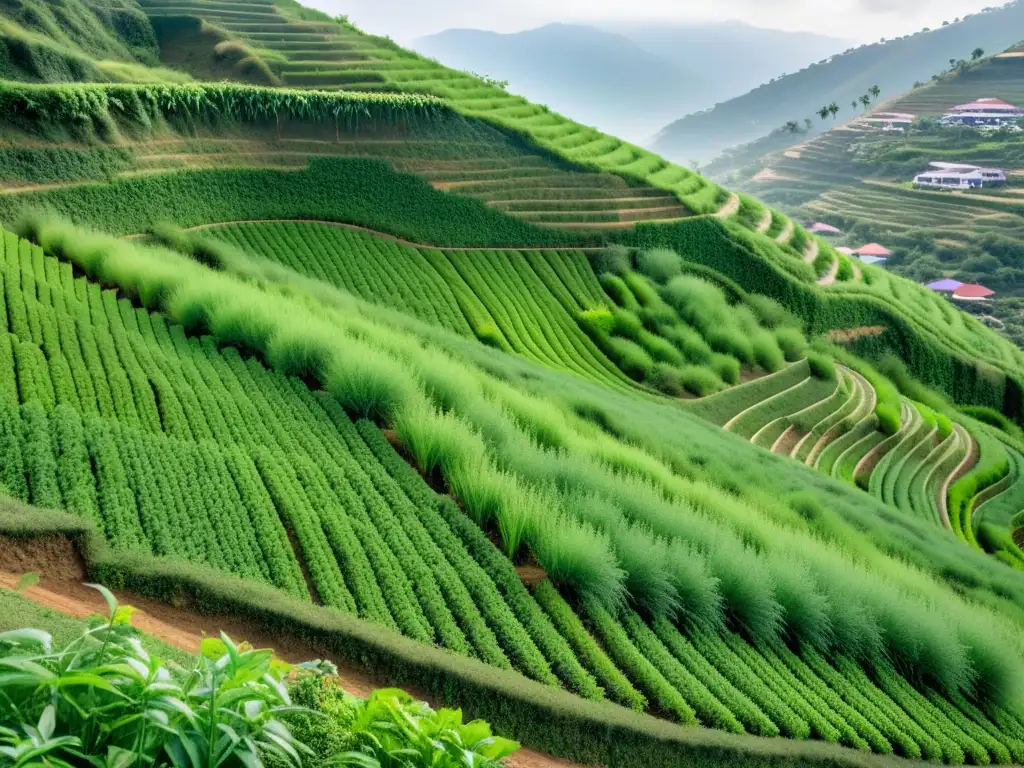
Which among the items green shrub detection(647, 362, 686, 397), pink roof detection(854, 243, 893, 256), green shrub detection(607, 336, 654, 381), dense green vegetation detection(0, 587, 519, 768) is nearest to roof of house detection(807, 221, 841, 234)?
pink roof detection(854, 243, 893, 256)

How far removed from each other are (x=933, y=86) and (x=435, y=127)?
86304 mm

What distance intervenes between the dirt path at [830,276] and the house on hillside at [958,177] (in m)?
44.8

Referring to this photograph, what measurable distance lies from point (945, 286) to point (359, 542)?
6179 cm

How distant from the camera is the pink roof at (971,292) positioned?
61.1 m

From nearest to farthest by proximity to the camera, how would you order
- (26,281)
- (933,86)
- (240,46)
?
(26,281), (240,46), (933,86)

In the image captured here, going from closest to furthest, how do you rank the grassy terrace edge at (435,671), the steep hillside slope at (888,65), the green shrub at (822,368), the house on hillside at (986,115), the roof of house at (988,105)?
the grassy terrace edge at (435,671) → the green shrub at (822,368) → the house on hillside at (986,115) → the roof of house at (988,105) → the steep hillside slope at (888,65)

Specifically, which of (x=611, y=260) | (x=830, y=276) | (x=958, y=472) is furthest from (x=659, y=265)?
(x=958, y=472)

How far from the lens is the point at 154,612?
7258 mm

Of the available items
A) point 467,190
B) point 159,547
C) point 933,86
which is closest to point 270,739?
point 159,547

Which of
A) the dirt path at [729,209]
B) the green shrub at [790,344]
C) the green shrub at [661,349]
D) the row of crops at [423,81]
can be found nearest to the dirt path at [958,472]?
the green shrub at [790,344]

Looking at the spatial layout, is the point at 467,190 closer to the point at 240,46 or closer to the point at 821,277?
the point at 240,46

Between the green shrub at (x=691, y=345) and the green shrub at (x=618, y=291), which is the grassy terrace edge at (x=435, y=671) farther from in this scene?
the green shrub at (x=618, y=291)

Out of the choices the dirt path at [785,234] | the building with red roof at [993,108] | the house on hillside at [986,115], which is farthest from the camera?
the building with red roof at [993,108]

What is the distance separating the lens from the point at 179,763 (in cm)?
361
